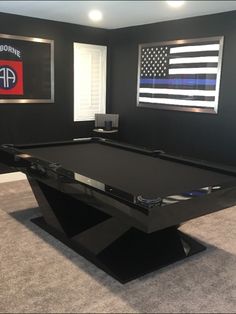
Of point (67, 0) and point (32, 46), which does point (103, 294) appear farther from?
point (32, 46)

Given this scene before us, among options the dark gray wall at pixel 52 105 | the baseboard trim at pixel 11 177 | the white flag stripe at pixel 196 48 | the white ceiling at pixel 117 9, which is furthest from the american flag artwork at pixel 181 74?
the baseboard trim at pixel 11 177

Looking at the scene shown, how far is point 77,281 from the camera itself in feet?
8.41

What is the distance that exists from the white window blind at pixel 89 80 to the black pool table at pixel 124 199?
96.8 inches

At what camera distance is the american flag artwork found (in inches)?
188

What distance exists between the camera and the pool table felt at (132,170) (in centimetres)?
250

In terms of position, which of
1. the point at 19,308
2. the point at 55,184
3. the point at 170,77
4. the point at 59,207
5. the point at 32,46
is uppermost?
the point at 32,46

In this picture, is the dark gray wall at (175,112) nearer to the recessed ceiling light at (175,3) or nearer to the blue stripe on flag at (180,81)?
the blue stripe on flag at (180,81)

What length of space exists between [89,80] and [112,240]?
378 centimetres

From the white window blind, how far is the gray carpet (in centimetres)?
305

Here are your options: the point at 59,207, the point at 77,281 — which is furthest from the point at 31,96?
the point at 77,281

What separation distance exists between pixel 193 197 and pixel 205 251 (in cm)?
106

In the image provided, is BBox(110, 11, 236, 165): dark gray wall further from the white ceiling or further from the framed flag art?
the framed flag art

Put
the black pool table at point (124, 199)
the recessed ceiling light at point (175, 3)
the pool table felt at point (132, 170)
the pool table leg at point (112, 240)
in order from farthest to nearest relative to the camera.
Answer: the recessed ceiling light at point (175, 3) → the pool table leg at point (112, 240) → the pool table felt at point (132, 170) → the black pool table at point (124, 199)

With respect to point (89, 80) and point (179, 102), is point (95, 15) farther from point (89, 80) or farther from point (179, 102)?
point (179, 102)
